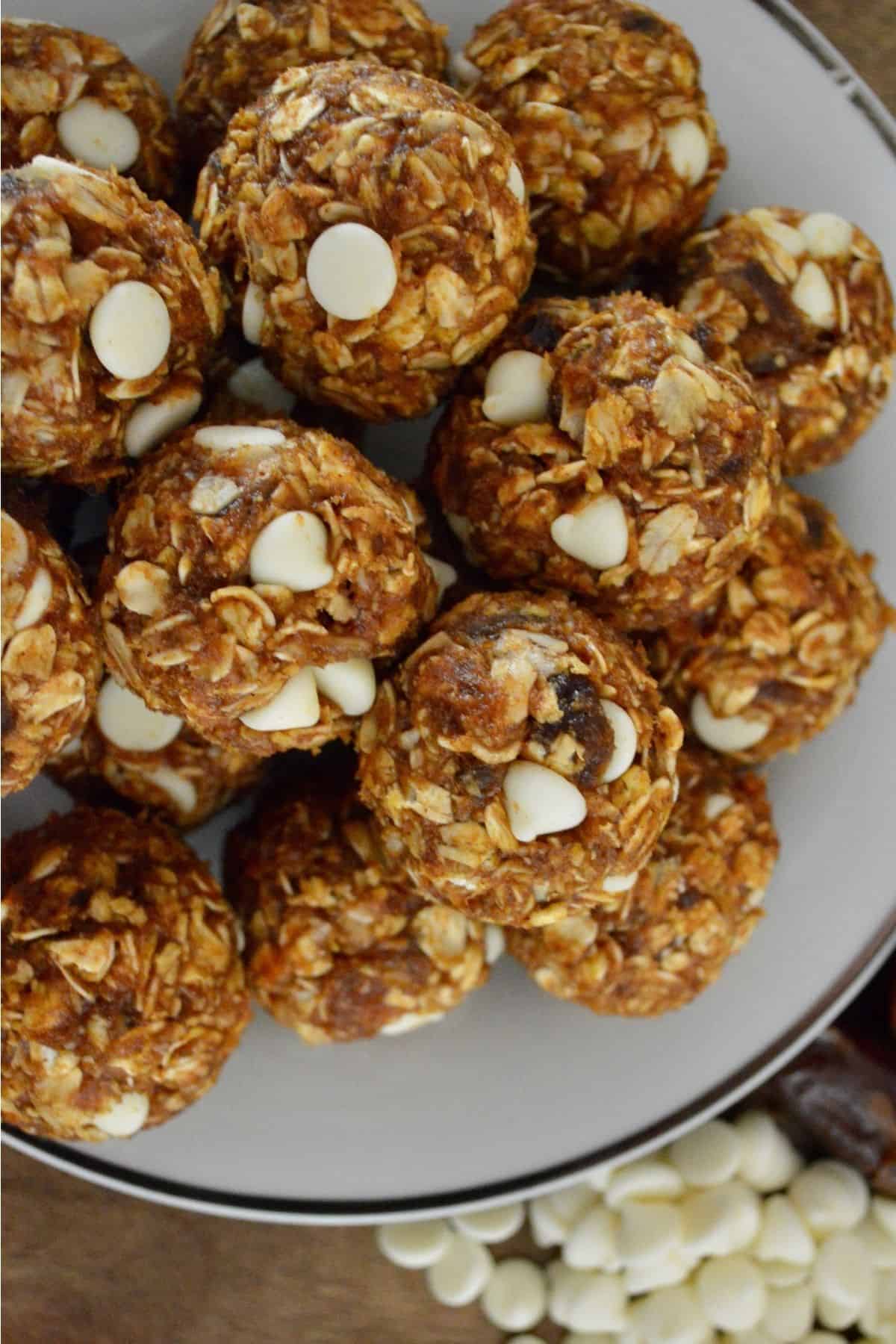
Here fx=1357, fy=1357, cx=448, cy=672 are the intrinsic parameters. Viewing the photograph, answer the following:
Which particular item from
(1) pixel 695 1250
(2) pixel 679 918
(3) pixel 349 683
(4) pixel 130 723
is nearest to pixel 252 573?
(3) pixel 349 683

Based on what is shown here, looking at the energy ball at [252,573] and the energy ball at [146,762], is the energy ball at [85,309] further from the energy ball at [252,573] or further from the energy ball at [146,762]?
the energy ball at [146,762]

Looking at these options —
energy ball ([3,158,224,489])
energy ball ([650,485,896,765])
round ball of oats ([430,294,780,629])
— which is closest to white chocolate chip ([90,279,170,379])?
energy ball ([3,158,224,489])

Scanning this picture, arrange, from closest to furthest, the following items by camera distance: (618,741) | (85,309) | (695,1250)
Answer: (85,309) < (618,741) < (695,1250)

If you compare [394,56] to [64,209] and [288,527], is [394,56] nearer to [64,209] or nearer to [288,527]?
[64,209]

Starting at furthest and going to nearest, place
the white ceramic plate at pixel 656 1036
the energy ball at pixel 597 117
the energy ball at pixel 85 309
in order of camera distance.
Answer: the white ceramic plate at pixel 656 1036
the energy ball at pixel 597 117
the energy ball at pixel 85 309

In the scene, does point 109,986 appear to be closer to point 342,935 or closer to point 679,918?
point 342,935

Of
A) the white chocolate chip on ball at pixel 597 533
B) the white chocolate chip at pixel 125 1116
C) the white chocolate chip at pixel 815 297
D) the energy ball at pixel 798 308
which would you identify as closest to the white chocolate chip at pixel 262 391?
the white chocolate chip on ball at pixel 597 533

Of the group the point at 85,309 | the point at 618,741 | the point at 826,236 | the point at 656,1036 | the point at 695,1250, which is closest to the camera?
the point at 85,309

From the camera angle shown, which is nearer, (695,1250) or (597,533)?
(597,533)
